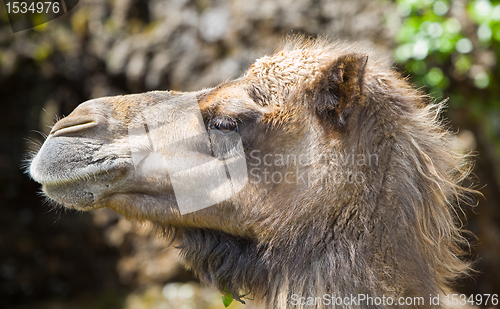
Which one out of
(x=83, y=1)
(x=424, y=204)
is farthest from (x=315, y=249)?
(x=83, y=1)

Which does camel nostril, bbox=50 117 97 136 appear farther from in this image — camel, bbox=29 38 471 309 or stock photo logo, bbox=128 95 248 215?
stock photo logo, bbox=128 95 248 215

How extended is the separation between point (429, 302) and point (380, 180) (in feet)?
2.00

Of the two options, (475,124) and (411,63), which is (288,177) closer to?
(411,63)

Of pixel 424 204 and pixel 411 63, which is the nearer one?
pixel 424 204

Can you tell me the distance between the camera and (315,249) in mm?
2123

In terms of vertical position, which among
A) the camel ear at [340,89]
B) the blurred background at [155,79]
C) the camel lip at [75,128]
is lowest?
the blurred background at [155,79]

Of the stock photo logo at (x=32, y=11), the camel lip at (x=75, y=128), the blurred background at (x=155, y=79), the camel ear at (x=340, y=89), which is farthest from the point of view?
the stock photo logo at (x=32, y=11)

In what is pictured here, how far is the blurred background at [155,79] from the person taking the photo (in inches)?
186

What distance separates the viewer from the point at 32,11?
541cm
